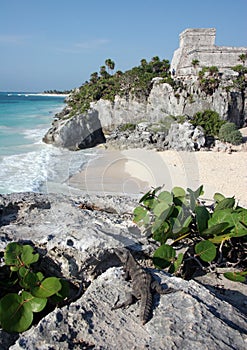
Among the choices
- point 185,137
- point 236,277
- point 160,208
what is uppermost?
point 160,208

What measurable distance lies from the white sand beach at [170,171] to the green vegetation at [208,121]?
3.26 metres

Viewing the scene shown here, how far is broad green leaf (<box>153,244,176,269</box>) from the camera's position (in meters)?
1.54

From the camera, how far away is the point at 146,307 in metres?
1.18

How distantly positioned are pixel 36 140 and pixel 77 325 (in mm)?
24157

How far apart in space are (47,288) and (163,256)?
0.61m

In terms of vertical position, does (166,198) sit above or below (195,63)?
below

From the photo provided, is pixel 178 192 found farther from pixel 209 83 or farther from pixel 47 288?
pixel 209 83

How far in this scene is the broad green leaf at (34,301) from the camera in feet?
4.06

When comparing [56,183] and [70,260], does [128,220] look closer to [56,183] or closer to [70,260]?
[70,260]

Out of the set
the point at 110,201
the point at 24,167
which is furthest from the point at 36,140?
the point at 110,201

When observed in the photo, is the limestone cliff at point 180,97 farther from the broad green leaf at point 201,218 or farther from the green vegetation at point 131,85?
the broad green leaf at point 201,218

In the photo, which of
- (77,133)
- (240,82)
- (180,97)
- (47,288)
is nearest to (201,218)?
(47,288)

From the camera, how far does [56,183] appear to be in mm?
11031

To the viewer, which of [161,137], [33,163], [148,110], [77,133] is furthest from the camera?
[148,110]
